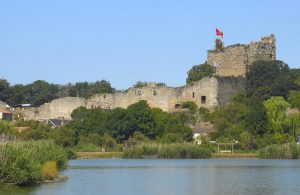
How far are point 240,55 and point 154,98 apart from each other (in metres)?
6.71

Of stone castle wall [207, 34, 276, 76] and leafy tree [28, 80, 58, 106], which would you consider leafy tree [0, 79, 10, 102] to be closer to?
leafy tree [28, 80, 58, 106]

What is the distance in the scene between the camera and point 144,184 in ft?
94.6

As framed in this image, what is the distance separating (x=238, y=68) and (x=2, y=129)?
65.2ft

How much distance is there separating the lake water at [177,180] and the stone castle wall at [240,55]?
19.1 meters

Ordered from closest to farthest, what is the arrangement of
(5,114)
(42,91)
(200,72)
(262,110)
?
(262,110)
(5,114)
(200,72)
(42,91)

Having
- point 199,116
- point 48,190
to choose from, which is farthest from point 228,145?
point 48,190

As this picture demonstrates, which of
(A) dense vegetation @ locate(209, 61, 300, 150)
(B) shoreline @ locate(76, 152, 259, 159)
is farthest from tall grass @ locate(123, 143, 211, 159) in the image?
(A) dense vegetation @ locate(209, 61, 300, 150)

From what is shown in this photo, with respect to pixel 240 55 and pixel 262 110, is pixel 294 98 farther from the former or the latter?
pixel 240 55

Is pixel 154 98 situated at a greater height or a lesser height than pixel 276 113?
greater

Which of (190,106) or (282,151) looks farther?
(190,106)

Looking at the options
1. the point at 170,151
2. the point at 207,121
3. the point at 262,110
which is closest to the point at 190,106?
the point at 207,121

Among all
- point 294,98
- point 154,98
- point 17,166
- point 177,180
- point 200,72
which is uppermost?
point 200,72

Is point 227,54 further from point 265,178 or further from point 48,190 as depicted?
point 48,190

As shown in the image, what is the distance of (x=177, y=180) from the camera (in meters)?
30.6
